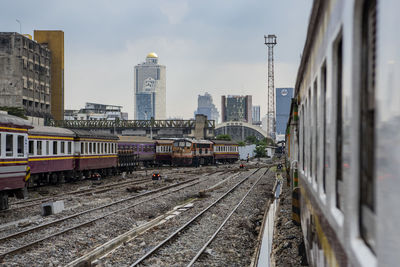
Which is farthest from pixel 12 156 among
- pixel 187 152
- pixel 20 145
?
pixel 187 152

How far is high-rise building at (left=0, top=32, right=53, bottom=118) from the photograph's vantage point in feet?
213

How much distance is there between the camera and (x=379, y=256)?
1.79 m

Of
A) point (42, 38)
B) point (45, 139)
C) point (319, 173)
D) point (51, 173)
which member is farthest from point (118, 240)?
point (42, 38)

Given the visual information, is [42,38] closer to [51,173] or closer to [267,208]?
[51,173]

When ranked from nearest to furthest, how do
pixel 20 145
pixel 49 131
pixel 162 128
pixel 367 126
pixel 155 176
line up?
1. pixel 367 126
2. pixel 20 145
3. pixel 49 131
4. pixel 155 176
5. pixel 162 128

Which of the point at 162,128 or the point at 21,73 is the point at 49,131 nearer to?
the point at 21,73

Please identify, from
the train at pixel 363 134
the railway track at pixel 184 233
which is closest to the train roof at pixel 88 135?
the railway track at pixel 184 233

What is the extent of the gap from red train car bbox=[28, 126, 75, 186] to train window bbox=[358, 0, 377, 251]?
1910 centimetres

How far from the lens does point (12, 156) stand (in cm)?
1386

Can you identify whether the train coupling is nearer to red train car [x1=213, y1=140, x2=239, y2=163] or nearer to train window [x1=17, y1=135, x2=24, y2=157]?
train window [x1=17, y1=135, x2=24, y2=157]

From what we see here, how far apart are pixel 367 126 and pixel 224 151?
Answer: 51.8 meters

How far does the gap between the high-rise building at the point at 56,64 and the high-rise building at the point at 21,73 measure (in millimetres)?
4498

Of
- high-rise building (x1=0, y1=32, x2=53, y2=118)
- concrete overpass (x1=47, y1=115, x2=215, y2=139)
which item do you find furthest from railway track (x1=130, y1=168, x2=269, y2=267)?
high-rise building (x1=0, y1=32, x2=53, y2=118)

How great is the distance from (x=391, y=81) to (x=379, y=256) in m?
A: 0.69
